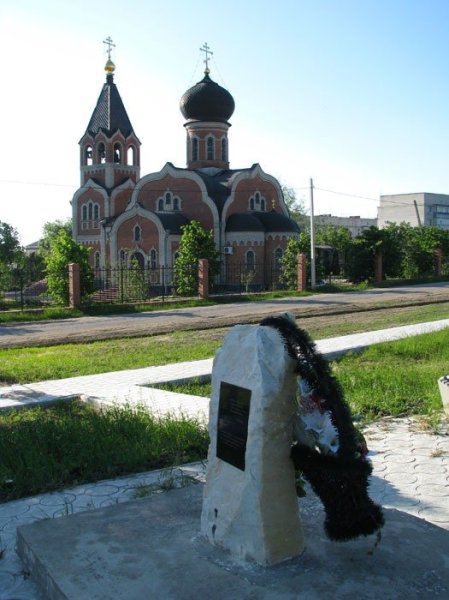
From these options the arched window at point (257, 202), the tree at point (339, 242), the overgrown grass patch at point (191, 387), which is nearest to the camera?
the overgrown grass patch at point (191, 387)

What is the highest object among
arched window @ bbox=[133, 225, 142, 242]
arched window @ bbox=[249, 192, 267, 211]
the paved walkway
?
arched window @ bbox=[249, 192, 267, 211]

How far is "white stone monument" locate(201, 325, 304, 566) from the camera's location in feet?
10.00

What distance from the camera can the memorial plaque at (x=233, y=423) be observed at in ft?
10.3

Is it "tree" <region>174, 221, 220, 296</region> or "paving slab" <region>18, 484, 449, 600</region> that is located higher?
"tree" <region>174, 221, 220, 296</region>

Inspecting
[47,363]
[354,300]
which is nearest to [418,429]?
[47,363]

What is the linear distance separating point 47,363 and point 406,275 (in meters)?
26.0

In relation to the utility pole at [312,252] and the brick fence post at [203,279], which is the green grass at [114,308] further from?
the utility pole at [312,252]

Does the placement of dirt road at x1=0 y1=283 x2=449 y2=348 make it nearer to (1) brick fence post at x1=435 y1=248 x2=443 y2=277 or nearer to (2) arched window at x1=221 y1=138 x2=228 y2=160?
(1) brick fence post at x1=435 y1=248 x2=443 y2=277

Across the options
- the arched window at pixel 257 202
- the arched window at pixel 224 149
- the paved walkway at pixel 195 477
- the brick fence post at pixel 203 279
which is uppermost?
the arched window at pixel 224 149

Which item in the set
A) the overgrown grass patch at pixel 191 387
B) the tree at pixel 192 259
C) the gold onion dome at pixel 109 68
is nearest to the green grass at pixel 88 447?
the overgrown grass patch at pixel 191 387

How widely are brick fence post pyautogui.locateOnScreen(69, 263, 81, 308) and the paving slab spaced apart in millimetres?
17262

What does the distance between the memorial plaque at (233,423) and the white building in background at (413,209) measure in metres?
87.0

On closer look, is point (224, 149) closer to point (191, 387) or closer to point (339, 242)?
point (339, 242)

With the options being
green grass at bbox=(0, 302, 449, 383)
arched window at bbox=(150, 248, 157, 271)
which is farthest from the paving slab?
arched window at bbox=(150, 248, 157, 271)
